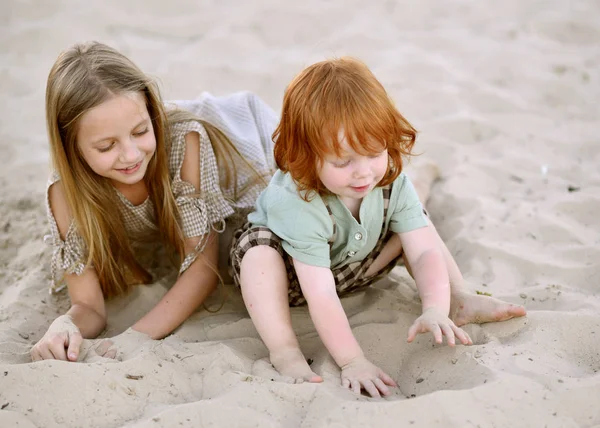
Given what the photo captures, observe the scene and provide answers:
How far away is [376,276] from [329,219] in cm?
43

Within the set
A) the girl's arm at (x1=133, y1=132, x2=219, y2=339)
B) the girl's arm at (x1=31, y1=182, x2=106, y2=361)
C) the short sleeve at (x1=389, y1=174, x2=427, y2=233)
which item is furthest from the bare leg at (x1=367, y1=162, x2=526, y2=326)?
the girl's arm at (x1=31, y1=182, x2=106, y2=361)

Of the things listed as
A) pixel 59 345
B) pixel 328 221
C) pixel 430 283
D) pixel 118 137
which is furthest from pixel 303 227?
pixel 59 345

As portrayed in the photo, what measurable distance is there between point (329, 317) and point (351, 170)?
1.41 feet

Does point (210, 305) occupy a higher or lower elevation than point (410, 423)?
lower

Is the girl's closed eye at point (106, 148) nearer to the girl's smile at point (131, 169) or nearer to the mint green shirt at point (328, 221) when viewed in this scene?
the girl's smile at point (131, 169)

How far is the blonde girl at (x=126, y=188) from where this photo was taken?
215 cm

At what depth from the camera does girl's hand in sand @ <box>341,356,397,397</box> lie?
183 cm

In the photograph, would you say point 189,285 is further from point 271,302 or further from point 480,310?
point 480,310

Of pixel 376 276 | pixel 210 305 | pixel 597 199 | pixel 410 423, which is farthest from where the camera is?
pixel 597 199

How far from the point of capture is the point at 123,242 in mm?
2512

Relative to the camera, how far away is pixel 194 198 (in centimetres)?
246

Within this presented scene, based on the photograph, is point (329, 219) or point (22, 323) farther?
A: point (22, 323)

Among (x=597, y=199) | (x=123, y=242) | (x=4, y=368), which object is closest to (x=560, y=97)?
(x=597, y=199)

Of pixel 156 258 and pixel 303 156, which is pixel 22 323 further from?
pixel 303 156
